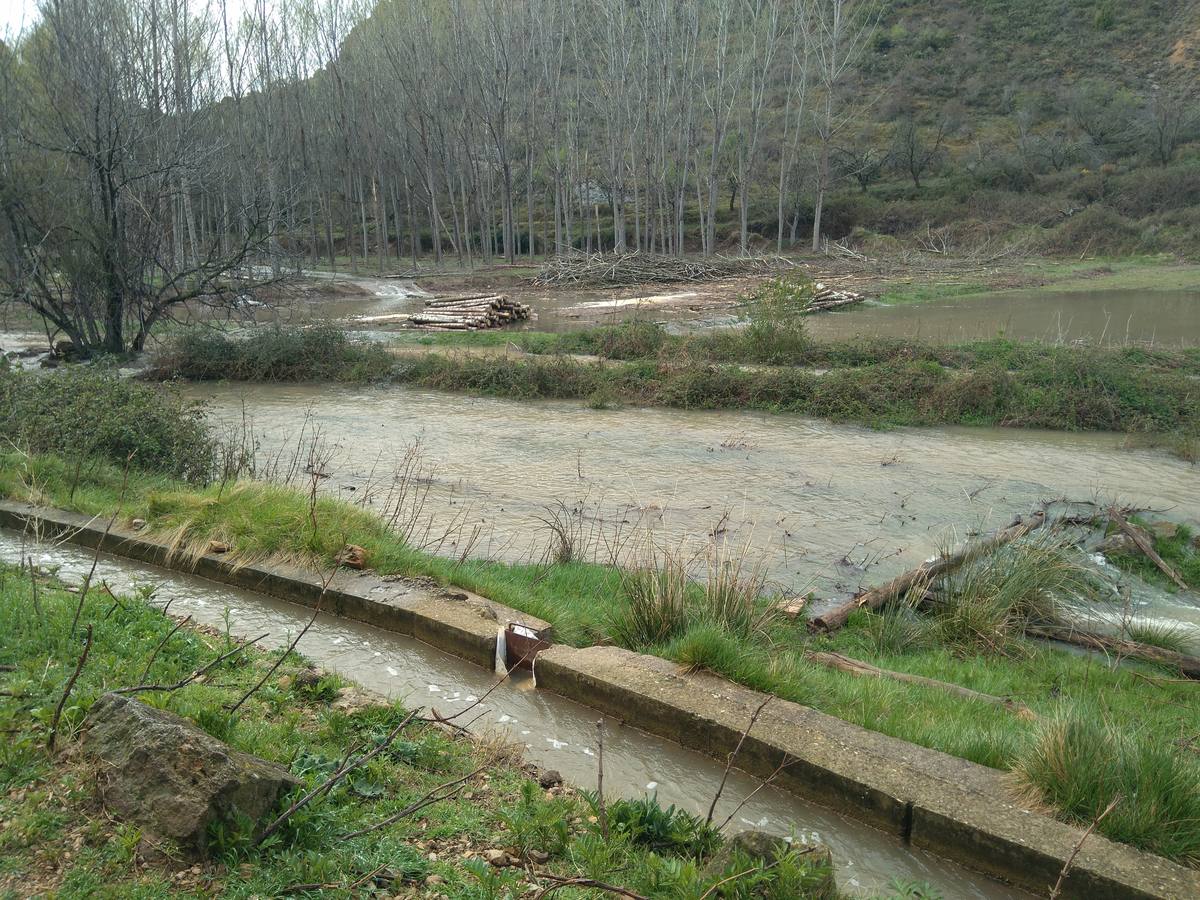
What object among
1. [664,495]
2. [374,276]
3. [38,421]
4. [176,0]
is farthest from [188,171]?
[374,276]

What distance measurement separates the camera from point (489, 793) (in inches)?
165

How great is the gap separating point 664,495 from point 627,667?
5883 millimetres

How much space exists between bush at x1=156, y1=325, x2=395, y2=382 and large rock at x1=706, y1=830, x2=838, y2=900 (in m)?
18.0

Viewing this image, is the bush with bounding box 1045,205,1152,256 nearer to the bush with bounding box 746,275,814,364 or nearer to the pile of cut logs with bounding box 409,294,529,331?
the pile of cut logs with bounding box 409,294,529,331

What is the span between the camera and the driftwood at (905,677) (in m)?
5.71

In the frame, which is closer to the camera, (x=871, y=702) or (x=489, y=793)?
(x=489, y=793)

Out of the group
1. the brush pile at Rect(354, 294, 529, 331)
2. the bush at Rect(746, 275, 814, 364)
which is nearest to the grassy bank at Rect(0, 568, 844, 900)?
the bush at Rect(746, 275, 814, 364)

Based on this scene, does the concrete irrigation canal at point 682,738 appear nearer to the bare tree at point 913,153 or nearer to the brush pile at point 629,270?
the brush pile at point 629,270

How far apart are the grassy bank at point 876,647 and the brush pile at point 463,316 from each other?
18094 millimetres

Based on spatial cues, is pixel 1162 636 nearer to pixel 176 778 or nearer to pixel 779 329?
pixel 176 778

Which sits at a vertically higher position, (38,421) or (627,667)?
(38,421)

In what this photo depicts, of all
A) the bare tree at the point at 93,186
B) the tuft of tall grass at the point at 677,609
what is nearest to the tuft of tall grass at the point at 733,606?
the tuft of tall grass at the point at 677,609

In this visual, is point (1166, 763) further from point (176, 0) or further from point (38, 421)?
point (176, 0)

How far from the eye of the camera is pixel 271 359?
20625 mm
